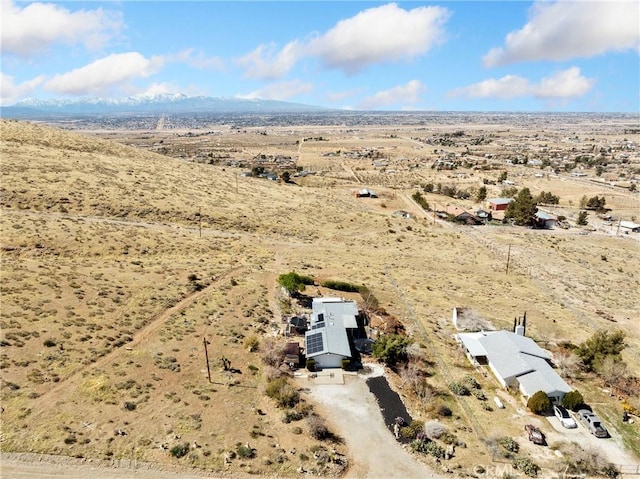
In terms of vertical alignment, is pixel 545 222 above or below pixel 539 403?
above

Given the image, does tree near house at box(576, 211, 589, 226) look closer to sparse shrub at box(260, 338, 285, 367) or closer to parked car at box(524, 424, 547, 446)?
parked car at box(524, 424, 547, 446)

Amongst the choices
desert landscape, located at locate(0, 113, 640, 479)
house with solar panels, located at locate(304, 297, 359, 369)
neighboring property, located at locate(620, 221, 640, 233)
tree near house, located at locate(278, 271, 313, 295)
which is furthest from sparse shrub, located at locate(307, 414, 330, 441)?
neighboring property, located at locate(620, 221, 640, 233)

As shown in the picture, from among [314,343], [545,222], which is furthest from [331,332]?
[545,222]

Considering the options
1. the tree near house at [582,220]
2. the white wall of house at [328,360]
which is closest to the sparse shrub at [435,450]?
the white wall of house at [328,360]

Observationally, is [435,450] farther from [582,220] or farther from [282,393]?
[582,220]

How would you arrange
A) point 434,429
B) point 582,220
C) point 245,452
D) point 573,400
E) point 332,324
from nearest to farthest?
point 245,452
point 434,429
point 573,400
point 332,324
point 582,220

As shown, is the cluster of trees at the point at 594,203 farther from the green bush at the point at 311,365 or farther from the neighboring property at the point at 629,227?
the green bush at the point at 311,365

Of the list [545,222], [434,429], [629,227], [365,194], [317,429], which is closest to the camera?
[317,429]
